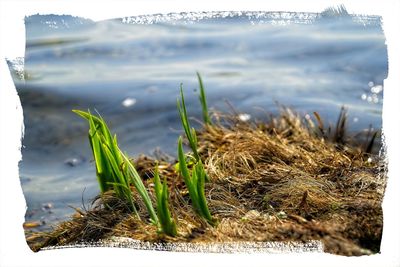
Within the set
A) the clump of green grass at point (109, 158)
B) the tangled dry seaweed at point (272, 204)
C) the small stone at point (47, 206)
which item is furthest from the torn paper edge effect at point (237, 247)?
the small stone at point (47, 206)

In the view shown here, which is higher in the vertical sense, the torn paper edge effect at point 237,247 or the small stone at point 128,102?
the torn paper edge effect at point 237,247

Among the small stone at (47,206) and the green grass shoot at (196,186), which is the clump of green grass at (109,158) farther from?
the small stone at (47,206)

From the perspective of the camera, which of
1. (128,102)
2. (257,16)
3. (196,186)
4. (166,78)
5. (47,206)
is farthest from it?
(166,78)

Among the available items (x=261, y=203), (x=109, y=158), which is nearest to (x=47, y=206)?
(x=109, y=158)

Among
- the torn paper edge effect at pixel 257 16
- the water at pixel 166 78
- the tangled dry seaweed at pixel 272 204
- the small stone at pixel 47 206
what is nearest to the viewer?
the tangled dry seaweed at pixel 272 204

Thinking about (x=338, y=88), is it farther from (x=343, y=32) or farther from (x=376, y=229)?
(x=376, y=229)

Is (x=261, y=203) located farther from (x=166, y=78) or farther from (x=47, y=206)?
(x=166, y=78)
